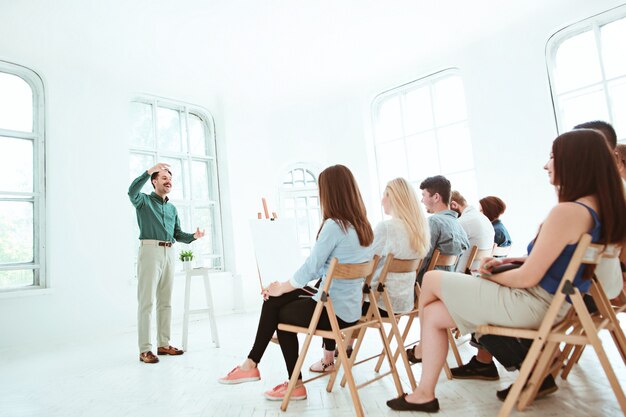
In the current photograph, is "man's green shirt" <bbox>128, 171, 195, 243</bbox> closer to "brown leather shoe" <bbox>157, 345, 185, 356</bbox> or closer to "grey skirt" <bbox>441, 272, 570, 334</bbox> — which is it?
"brown leather shoe" <bbox>157, 345, 185, 356</bbox>

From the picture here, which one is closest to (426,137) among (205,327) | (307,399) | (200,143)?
(200,143)

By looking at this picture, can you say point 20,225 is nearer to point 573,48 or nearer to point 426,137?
point 426,137

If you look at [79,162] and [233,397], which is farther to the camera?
[79,162]

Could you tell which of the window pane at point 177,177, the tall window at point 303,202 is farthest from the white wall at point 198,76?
the tall window at point 303,202

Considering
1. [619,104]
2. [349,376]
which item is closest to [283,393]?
[349,376]

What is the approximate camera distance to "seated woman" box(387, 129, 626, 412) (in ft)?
5.35

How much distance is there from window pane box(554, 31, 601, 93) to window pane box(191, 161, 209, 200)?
5323 mm

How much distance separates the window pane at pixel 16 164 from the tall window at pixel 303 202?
387 centimetres

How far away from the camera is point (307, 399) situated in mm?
2414

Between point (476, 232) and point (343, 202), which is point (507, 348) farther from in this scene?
point (476, 232)

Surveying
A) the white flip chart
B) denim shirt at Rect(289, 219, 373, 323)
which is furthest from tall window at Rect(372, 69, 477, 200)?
denim shirt at Rect(289, 219, 373, 323)

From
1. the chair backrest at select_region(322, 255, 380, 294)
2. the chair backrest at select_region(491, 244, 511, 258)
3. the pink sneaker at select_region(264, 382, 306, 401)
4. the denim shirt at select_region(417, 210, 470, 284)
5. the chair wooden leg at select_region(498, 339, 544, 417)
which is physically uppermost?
the denim shirt at select_region(417, 210, 470, 284)

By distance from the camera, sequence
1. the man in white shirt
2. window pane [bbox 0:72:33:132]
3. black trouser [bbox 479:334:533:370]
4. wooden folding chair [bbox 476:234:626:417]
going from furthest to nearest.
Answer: window pane [bbox 0:72:33:132] → the man in white shirt → black trouser [bbox 479:334:533:370] → wooden folding chair [bbox 476:234:626:417]

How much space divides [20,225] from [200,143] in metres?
2.87
